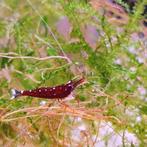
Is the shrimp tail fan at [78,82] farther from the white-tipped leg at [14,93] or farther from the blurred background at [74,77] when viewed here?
the white-tipped leg at [14,93]

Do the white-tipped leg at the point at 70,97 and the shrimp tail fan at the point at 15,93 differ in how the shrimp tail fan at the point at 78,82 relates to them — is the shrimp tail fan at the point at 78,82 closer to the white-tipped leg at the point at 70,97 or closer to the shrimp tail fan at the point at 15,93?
the white-tipped leg at the point at 70,97

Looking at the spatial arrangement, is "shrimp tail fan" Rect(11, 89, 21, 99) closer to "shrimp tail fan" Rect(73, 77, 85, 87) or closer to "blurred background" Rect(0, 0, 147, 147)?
"blurred background" Rect(0, 0, 147, 147)

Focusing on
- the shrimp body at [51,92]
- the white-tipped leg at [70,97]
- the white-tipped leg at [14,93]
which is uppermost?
the shrimp body at [51,92]

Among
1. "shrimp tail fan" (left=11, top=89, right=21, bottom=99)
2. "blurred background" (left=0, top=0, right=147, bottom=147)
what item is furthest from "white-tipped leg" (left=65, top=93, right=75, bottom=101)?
"shrimp tail fan" (left=11, top=89, right=21, bottom=99)

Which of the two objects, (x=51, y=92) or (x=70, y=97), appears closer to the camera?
(x=51, y=92)

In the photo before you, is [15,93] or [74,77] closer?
[15,93]

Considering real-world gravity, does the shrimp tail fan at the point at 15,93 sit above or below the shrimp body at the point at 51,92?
below

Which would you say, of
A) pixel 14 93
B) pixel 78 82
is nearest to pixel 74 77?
pixel 78 82

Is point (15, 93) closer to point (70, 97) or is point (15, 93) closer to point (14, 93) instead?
point (14, 93)

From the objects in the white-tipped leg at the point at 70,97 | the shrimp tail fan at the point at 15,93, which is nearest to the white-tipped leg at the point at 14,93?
the shrimp tail fan at the point at 15,93

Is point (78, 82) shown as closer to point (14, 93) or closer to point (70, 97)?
point (70, 97)

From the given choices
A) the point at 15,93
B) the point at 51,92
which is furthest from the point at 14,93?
the point at 51,92

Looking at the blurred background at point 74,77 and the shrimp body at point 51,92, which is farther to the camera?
the blurred background at point 74,77
